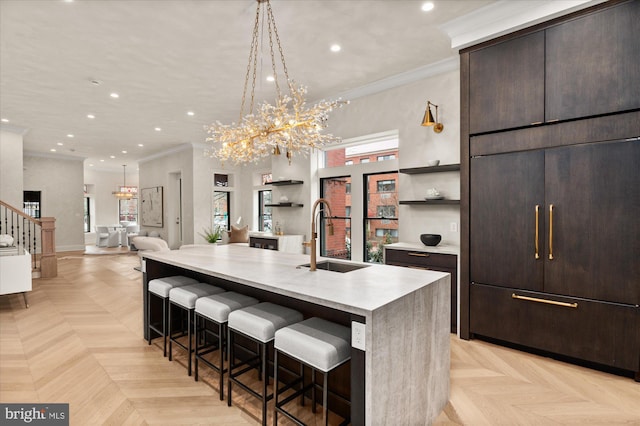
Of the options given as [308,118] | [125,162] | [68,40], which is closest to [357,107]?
[308,118]

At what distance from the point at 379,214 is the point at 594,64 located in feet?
9.29

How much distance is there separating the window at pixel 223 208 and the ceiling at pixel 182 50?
3350mm

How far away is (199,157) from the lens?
8.48 m

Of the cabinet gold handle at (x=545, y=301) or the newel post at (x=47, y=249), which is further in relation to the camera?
the newel post at (x=47, y=249)

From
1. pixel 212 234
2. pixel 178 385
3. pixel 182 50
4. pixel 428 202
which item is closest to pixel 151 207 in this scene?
pixel 212 234

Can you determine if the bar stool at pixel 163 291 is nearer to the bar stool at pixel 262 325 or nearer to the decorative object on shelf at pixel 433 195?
the bar stool at pixel 262 325

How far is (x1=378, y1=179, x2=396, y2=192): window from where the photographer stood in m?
4.65

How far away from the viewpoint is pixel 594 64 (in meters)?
2.54

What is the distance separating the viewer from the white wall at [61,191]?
9.84 m

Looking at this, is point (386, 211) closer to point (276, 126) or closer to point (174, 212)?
point (276, 126)

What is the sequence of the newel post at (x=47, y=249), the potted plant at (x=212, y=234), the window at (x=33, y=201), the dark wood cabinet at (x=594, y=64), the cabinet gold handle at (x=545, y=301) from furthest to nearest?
the window at (x=33, y=201), the potted plant at (x=212, y=234), the newel post at (x=47, y=249), the cabinet gold handle at (x=545, y=301), the dark wood cabinet at (x=594, y=64)

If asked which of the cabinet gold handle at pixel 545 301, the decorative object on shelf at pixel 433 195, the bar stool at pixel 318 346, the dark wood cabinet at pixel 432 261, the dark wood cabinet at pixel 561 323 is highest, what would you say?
the decorative object on shelf at pixel 433 195

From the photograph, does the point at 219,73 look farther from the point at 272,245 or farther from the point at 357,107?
the point at 272,245

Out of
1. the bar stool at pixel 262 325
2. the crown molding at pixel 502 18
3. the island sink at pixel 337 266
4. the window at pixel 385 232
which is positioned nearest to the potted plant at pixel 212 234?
the window at pixel 385 232
